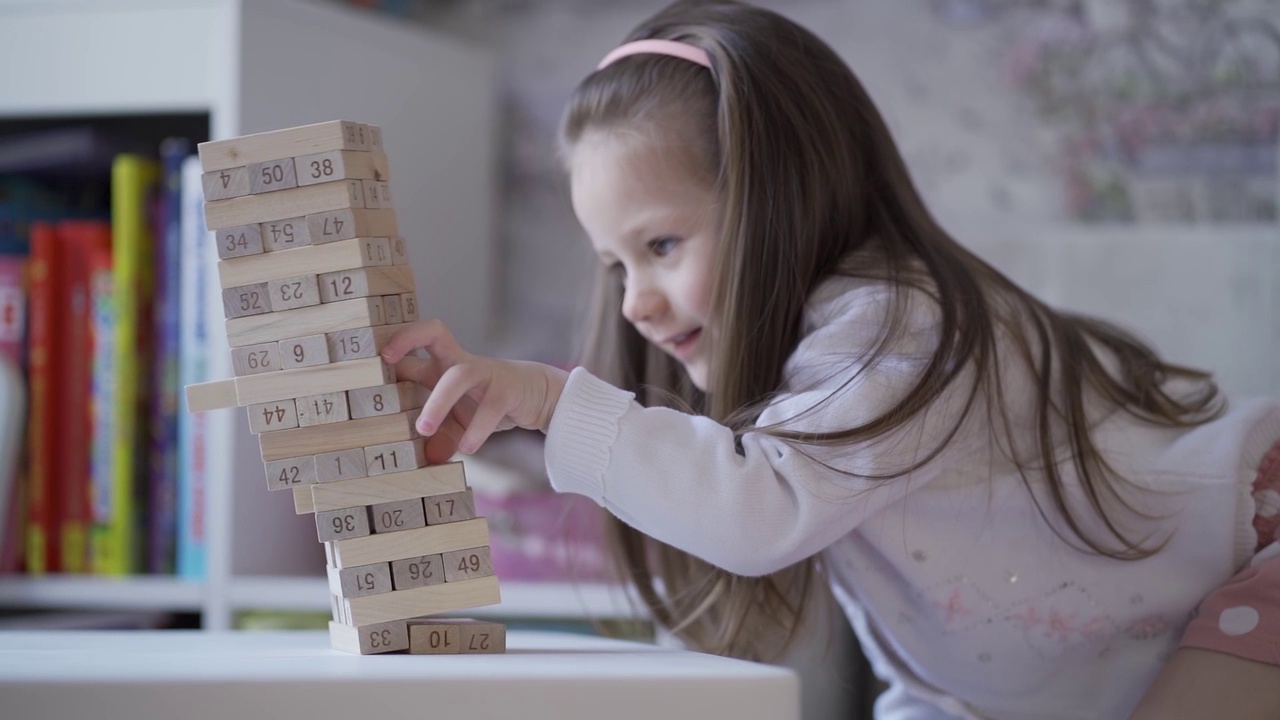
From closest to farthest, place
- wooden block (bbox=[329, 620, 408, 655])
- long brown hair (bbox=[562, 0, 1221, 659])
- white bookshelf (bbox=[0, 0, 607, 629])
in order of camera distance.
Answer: wooden block (bbox=[329, 620, 408, 655]) < long brown hair (bbox=[562, 0, 1221, 659]) < white bookshelf (bbox=[0, 0, 607, 629])

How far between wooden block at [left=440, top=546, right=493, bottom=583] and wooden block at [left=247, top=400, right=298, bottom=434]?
0.12 metres

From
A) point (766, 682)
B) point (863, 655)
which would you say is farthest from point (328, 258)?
point (863, 655)

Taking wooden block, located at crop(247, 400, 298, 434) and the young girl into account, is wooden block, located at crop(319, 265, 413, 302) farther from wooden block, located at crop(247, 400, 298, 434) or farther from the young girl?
the young girl

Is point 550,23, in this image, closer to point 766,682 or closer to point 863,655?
point 863,655

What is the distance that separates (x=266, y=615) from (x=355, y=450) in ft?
2.13

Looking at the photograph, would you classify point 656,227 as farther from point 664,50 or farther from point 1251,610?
point 1251,610

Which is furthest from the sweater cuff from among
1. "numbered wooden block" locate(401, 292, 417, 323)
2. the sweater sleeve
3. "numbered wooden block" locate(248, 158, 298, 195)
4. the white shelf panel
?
the white shelf panel

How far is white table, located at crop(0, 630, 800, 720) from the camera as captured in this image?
48 cm

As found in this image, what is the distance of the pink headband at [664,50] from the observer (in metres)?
0.95

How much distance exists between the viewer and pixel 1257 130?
1.41 meters

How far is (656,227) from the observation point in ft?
3.07

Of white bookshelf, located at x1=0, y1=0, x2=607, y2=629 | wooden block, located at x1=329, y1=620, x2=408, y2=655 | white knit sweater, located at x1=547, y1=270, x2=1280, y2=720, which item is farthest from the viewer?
white bookshelf, located at x1=0, y1=0, x2=607, y2=629

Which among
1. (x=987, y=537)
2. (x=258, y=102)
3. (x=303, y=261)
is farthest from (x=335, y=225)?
(x=258, y=102)

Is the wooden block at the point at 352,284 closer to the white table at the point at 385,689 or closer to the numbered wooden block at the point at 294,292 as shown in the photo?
the numbered wooden block at the point at 294,292
